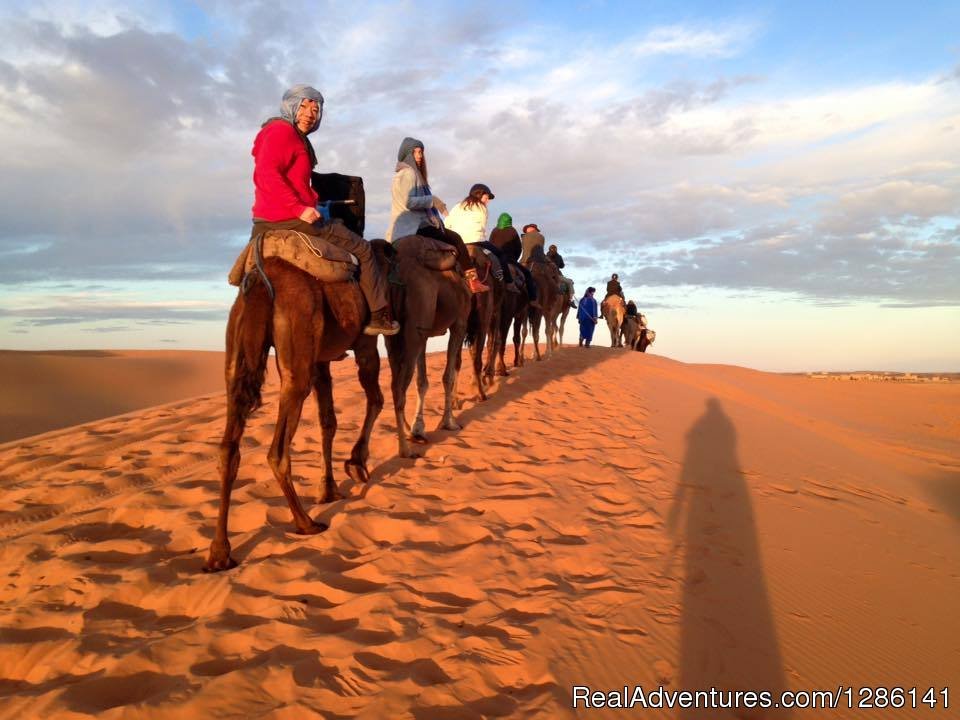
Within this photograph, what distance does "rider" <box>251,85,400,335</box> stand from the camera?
4.92 m

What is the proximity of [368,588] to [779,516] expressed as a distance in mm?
4214

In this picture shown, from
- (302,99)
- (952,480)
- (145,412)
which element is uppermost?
(302,99)

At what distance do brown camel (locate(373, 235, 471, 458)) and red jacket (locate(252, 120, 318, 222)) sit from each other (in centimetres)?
142

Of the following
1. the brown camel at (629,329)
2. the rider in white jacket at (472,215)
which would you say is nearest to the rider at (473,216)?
the rider in white jacket at (472,215)

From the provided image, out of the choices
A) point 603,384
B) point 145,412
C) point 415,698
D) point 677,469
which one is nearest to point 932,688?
point 415,698

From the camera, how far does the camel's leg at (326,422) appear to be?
574 centimetres

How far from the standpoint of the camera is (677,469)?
7504 mm

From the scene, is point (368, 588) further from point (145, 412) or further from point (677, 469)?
point (145, 412)

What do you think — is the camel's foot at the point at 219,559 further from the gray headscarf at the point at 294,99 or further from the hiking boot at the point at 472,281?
the hiking boot at the point at 472,281

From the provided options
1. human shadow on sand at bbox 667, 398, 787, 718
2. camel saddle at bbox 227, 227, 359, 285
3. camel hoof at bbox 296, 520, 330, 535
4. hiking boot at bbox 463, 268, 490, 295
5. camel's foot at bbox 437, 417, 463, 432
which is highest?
hiking boot at bbox 463, 268, 490, 295

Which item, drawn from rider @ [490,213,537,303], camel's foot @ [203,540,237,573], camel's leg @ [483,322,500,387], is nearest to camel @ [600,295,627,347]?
rider @ [490,213,537,303]

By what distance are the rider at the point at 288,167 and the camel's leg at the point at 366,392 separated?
1.27 m

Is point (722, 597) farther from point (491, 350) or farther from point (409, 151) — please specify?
point (491, 350)

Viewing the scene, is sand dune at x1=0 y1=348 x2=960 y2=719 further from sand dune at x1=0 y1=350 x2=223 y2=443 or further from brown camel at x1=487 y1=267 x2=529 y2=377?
sand dune at x1=0 y1=350 x2=223 y2=443
